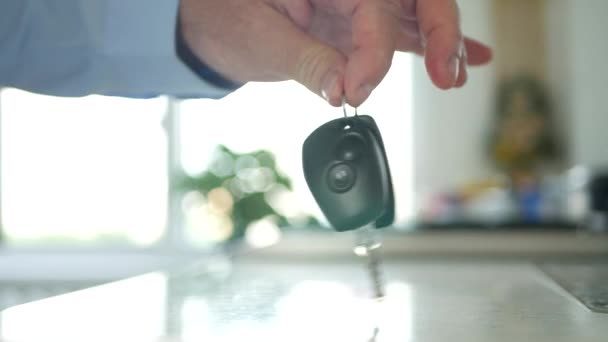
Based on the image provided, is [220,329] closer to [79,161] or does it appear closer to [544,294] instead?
[544,294]

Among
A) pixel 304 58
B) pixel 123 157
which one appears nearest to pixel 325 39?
pixel 304 58

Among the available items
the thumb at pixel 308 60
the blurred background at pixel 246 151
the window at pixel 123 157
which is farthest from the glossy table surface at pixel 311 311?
the window at pixel 123 157

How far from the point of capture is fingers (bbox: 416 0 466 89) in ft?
1.96

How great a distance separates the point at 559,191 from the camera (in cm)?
278

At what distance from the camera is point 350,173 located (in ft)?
2.05

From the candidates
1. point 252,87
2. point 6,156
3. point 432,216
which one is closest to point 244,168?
point 252,87

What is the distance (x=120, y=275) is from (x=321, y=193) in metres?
2.79

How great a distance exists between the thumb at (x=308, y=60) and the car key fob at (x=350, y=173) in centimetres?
4

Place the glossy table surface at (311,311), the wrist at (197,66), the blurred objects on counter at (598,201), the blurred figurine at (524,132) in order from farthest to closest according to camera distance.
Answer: the blurred figurine at (524,132)
the blurred objects on counter at (598,201)
the wrist at (197,66)
the glossy table surface at (311,311)

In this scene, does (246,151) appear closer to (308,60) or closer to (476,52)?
(476,52)

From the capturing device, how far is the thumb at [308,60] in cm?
60

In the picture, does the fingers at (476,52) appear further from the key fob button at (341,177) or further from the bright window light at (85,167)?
the bright window light at (85,167)

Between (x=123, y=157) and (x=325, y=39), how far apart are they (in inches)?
106

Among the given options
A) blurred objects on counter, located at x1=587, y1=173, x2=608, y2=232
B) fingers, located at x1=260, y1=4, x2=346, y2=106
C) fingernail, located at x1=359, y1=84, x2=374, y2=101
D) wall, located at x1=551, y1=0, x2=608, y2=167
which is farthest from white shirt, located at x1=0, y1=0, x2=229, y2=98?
wall, located at x1=551, y1=0, x2=608, y2=167
